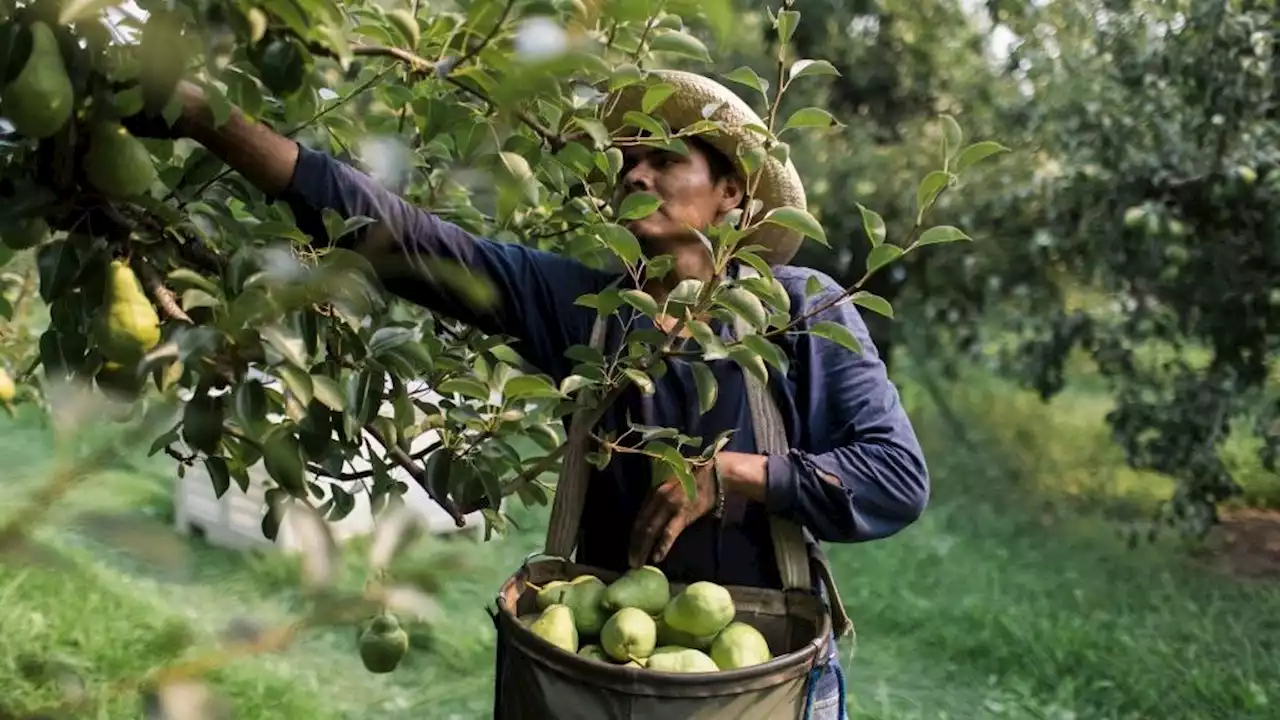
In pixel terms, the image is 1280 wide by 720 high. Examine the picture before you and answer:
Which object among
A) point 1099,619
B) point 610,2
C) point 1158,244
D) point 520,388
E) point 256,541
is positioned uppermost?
point 610,2

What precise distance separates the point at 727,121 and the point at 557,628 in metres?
0.60

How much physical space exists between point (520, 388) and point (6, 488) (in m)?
0.57

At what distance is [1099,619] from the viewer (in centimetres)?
369

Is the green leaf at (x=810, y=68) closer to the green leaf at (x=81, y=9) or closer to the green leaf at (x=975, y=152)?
the green leaf at (x=975, y=152)

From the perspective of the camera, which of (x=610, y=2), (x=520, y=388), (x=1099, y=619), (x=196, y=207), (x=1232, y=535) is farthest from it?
(x=1232, y=535)

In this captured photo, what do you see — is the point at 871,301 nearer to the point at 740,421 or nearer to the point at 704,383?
the point at 704,383

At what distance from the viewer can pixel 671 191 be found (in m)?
1.34

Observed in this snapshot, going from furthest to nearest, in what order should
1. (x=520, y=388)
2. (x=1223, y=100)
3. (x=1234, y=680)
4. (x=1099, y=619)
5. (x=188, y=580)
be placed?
(x=1099, y=619)
(x=1223, y=100)
(x=1234, y=680)
(x=520, y=388)
(x=188, y=580)

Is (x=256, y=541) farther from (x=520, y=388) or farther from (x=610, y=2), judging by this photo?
(x=610, y=2)

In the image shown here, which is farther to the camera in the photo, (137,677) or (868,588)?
(868,588)

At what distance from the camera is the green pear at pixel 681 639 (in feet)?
3.84

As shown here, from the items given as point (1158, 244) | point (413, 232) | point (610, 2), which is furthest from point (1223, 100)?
point (610, 2)

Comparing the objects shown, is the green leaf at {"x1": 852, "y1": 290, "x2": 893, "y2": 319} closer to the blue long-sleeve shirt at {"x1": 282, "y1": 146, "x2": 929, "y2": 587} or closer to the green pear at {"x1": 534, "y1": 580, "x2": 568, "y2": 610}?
the blue long-sleeve shirt at {"x1": 282, "y1": 146, "x2": 929, "y2": 587}

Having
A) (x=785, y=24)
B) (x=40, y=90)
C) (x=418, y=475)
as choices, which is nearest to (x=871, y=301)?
(x=785, y=24)
